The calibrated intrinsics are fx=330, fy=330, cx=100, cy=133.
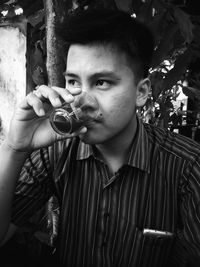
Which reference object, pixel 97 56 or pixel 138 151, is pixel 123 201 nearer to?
pixel 138 151

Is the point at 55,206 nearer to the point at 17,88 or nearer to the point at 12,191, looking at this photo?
the point at 12,191

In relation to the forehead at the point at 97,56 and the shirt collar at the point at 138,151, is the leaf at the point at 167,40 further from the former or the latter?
the shirt collar at the point at 138,151

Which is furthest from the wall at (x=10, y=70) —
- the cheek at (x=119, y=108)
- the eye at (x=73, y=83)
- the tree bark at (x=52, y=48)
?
the cheek at (x=119, y=108)

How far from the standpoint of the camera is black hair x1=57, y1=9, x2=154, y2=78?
131cm

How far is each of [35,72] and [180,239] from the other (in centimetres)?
106

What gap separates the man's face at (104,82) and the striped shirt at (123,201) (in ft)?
0.66

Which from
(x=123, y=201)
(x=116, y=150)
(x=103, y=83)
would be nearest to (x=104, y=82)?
(x=103, y=83)

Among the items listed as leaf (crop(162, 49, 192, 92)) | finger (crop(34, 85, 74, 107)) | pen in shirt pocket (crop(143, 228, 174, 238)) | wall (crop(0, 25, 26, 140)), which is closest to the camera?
finger (crop(34, 85, 74, 107))

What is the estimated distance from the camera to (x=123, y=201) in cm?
137

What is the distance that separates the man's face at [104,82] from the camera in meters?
1.24

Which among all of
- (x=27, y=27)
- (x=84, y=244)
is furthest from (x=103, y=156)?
(x=27, y=27)

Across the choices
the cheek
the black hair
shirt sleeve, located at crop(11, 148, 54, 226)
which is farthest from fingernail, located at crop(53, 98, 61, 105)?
shirt sleeve, located at crop(11, 148, 54, 226)

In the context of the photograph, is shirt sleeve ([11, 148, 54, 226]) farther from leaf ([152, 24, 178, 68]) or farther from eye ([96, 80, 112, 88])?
leaf ([152, 24, 178, 68])

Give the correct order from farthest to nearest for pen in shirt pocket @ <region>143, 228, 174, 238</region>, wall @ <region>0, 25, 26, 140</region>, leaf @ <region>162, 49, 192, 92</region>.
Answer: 1. wall @ <region>0, 25, 26, 140</region>
2. leaf @ <region>162, 49, 192, 92</region>
3. pen in shirt pocket @ <region>143, 228, 174, 238</region>
